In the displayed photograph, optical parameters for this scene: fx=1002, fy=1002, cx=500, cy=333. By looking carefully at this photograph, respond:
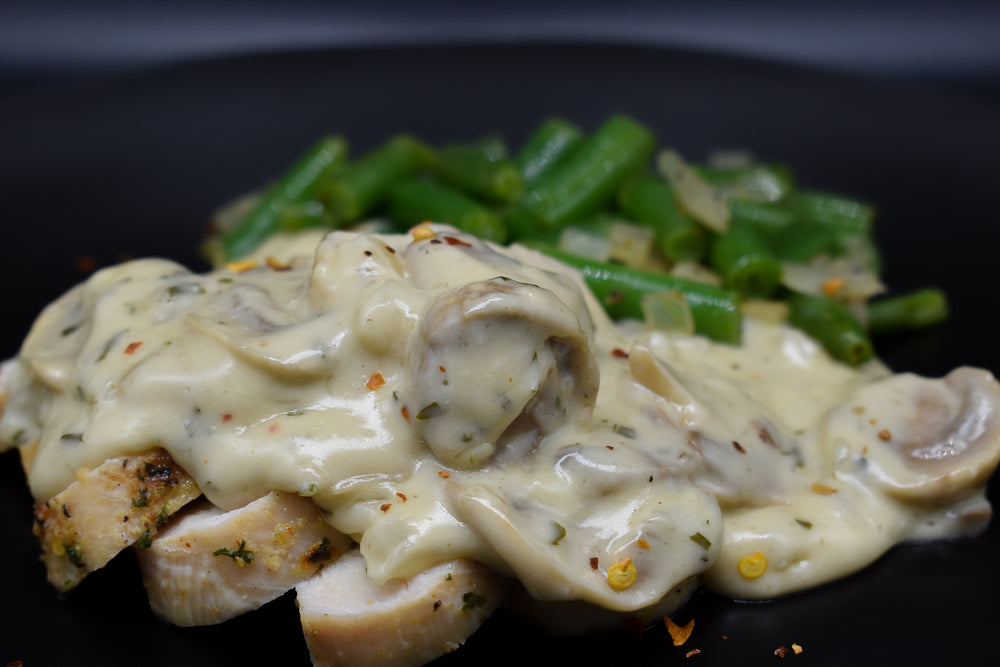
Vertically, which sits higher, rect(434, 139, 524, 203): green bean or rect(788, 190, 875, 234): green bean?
rect(434, 139, 524, 203): green bean

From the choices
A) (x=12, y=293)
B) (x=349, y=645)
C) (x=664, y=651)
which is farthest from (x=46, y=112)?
(x=664, y=651)

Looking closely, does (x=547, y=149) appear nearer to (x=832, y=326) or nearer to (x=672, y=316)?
(x=672, y=316)

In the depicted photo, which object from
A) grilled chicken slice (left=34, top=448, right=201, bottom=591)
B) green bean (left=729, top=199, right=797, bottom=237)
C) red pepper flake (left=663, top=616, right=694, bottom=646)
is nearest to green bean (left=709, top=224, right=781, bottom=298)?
green bean (left=729, top=199, right=797, bottom=237)

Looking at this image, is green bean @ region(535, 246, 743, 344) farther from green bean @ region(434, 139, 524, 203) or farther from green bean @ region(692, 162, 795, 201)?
green bean @ region(692, 162, 795, 201)

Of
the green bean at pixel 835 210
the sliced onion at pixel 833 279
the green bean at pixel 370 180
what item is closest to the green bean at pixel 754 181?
the green bean at pixel 835 210

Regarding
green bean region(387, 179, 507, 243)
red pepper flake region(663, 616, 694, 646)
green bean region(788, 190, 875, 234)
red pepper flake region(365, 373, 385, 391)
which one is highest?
red pepper flake region(365, 373, 385, 391)

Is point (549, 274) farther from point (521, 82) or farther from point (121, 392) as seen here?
point (521, 82)

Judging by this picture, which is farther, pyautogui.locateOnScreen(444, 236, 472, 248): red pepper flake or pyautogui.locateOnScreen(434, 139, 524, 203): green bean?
pyautogui.locateOnScreen(434, 139, 524, 203): green bean
